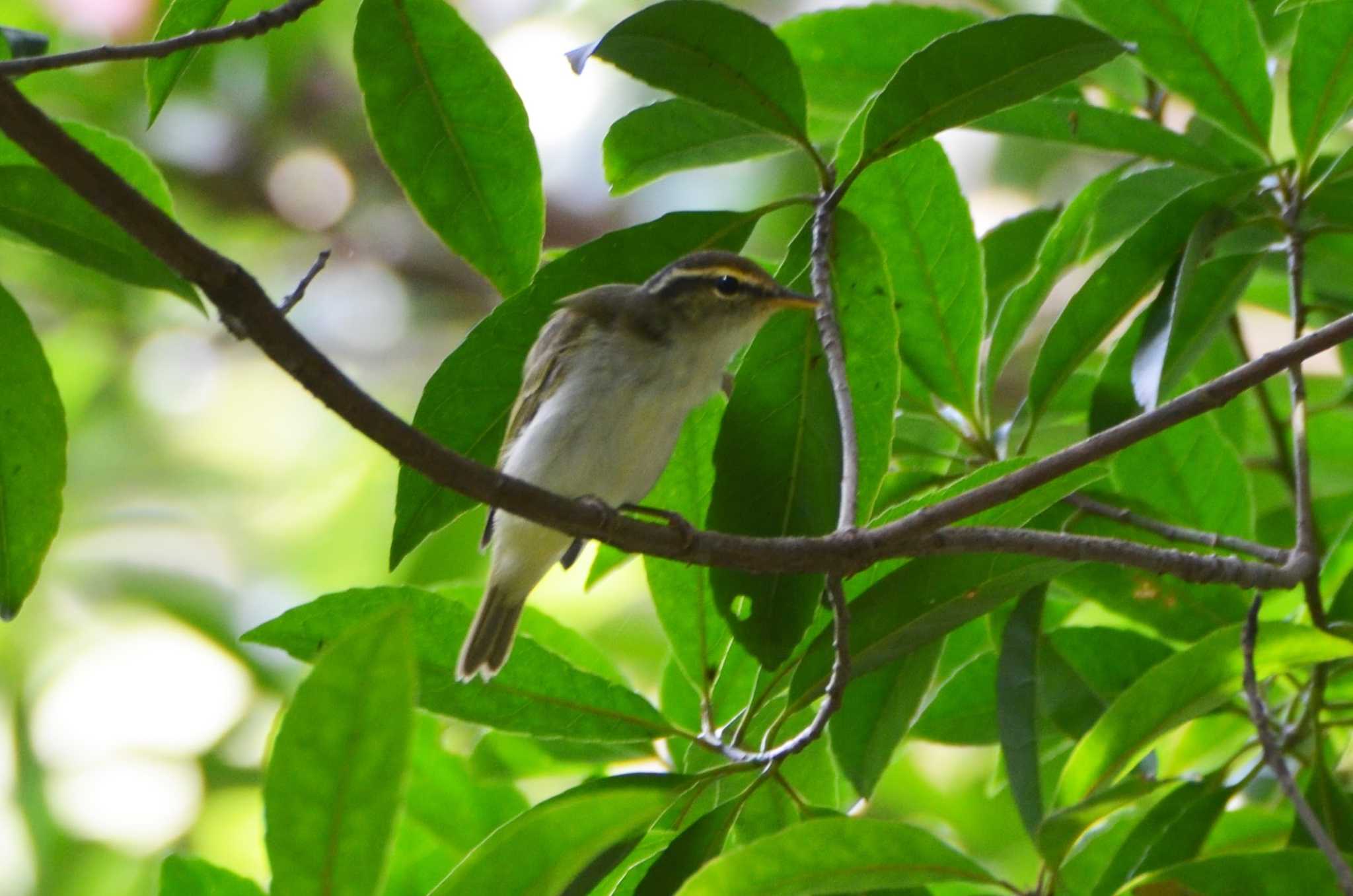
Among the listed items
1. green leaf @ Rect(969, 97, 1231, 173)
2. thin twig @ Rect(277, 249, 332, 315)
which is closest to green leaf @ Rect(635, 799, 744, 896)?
thin twig @ Rect(277, 249, 332, 315)

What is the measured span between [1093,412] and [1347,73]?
0.71m

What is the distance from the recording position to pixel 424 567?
4.86m

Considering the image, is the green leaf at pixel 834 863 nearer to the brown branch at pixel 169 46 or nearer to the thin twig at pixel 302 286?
the thin twig at pixel 302 286

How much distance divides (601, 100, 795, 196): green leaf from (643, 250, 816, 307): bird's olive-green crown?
0.62 ft

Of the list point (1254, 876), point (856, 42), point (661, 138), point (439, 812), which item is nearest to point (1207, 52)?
point (856, 42)

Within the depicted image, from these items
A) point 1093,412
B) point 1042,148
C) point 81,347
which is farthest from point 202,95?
point 1093,412

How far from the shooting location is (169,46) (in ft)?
→ 6.09

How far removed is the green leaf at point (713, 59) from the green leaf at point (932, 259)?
0.40 m

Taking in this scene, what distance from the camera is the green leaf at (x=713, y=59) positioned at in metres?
2.12

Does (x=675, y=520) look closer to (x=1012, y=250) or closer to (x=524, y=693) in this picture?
(x=524, y=693)

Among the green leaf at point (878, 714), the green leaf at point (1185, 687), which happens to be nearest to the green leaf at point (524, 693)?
the green leaf at point (878, 714)

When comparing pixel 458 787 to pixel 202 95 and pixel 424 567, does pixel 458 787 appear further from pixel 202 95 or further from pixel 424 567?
pixel 202 95

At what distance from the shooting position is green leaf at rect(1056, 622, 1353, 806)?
83.1 inches

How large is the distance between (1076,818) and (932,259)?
1099 mm
